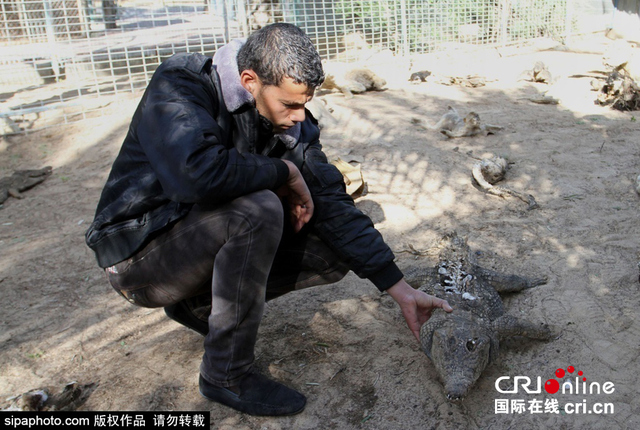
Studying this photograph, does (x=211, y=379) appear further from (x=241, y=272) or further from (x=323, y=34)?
(x=323, y=34)

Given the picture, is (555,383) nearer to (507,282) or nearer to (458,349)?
(458,349)

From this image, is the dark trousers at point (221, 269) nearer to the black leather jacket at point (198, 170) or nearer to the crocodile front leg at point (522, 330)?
the black leather jacket at point (198, 170)

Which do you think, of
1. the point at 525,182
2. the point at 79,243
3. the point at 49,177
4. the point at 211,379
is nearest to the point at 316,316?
the point at 211,379

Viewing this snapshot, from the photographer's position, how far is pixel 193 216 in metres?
2.17

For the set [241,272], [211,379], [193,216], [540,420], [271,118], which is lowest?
[540,420]

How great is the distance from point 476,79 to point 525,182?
3.46 metres

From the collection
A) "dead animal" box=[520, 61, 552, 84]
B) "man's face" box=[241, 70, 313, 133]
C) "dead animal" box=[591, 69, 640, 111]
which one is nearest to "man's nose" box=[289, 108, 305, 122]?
"man's face" box=[241, 70, 313, 133]

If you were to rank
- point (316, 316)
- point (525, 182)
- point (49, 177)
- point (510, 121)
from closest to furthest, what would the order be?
point (316, 316) < point (525, 182) < point (49, 177) < point (510, 121)

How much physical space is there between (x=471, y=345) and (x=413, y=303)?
321mm

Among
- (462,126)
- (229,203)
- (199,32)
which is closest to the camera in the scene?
(229,203)

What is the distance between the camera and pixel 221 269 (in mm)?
2123

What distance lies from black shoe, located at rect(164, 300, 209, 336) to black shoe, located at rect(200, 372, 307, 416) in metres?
0.38

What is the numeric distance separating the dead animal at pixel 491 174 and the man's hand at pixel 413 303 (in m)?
2.00

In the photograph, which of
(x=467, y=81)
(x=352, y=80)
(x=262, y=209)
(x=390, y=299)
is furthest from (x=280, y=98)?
(x=467, y=81)
